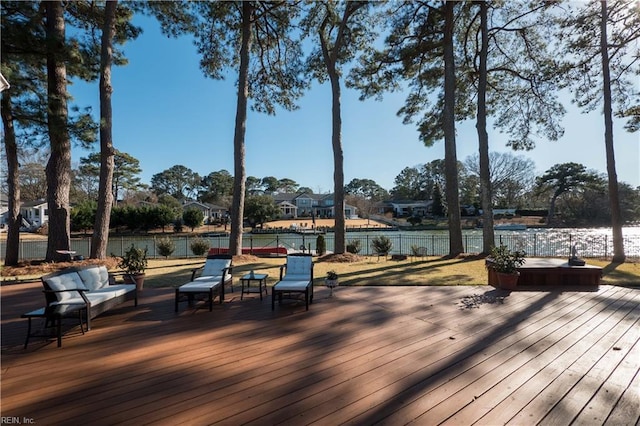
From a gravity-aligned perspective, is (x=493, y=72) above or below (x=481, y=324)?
above

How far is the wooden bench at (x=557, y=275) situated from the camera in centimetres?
573

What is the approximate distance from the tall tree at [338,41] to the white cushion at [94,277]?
741 centimetres

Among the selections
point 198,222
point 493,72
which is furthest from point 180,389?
point 198,222

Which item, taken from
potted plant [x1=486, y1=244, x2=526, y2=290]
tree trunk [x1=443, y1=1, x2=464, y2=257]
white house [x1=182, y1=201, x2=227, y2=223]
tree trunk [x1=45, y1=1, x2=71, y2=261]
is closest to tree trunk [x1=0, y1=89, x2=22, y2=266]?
tree trunk [x1=45, y1=1, x2=71, y2=261]

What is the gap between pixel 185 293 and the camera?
4285 millimetres

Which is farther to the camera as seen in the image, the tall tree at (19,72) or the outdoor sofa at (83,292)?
the tall tree at (19,72)

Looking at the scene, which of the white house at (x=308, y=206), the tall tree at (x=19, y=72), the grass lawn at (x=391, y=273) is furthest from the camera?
the white house at (x=308, y=206)

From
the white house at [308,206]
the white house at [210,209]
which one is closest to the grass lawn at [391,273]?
the white house at [210,209]

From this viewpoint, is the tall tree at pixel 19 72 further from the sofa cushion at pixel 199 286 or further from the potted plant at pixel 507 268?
the potted plant at pixel 507 268

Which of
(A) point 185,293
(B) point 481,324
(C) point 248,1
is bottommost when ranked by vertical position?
(B) point 481,324

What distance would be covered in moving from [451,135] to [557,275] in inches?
242

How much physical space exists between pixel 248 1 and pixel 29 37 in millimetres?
6258

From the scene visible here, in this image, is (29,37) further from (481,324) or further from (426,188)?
(426,188)

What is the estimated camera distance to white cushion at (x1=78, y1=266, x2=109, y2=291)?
4055mm
